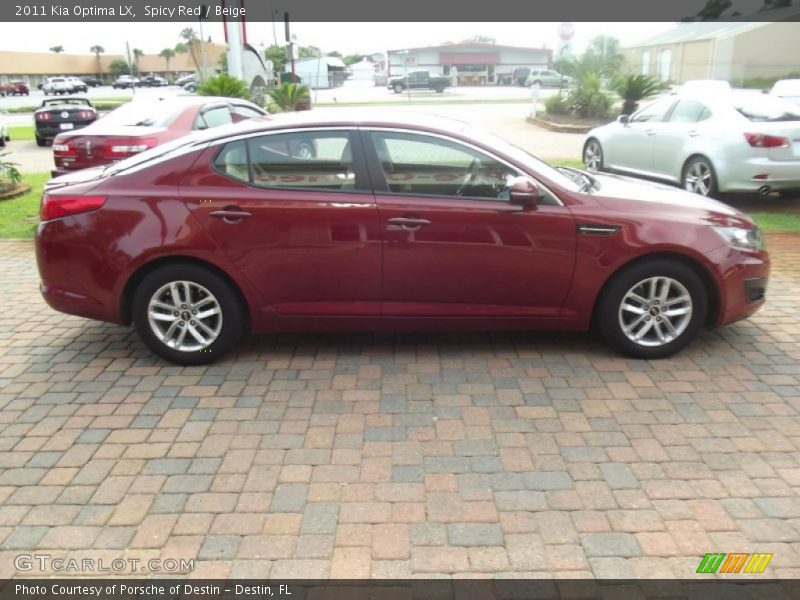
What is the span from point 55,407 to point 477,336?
2.82 metres

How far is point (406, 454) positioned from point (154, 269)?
7.01 feet

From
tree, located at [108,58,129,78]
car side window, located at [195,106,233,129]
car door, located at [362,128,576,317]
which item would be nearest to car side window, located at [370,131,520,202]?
car door, located at [362,128,576,317]

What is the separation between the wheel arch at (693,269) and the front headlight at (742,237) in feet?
0.83

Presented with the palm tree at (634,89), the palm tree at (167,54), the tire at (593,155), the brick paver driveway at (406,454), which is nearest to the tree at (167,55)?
the palm tree at (167,54)

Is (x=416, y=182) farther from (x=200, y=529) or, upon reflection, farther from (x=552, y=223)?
(x=200, y=529)

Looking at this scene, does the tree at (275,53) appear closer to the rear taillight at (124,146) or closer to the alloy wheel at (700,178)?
the rear taillight at (124,146)

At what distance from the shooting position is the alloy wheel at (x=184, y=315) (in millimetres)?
4477

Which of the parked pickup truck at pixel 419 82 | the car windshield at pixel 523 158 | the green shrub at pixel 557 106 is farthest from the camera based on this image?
the parked pickup truck at pixel 419 82

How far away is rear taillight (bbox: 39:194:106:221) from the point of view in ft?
14.6

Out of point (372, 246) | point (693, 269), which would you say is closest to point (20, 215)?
point (372, 246)

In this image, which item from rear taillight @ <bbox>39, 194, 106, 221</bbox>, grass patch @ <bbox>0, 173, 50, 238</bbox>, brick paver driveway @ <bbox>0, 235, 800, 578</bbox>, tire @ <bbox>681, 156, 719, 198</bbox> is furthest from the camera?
tire @ <bbox>681, 156, 719, 198</bbox>

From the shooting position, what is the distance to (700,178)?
30.0ft

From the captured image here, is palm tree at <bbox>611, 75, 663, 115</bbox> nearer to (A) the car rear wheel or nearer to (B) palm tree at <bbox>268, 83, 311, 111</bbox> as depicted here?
(B) palm tree at <bbox>268, 83, 311, 111</bbox>

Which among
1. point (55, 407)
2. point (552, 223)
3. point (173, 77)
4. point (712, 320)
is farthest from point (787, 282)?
point (173, 77)
